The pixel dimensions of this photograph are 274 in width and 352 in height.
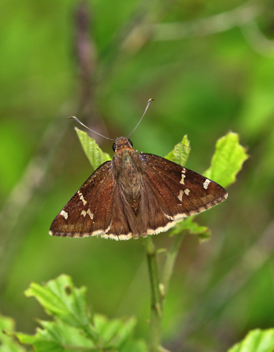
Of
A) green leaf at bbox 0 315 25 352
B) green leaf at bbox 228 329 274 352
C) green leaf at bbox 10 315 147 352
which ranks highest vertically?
green leaf at bbox 0 315 25 352

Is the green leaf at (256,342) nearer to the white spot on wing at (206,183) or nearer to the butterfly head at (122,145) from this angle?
the white spot on wing at (206,183)

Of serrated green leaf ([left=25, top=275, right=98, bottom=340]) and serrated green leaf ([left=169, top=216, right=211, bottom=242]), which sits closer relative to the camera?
serrated green leaf ([left=169, top=216, right=211, bottom=242])

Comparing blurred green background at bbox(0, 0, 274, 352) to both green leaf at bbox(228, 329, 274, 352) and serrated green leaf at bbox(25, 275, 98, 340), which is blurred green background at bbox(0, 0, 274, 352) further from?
serrated green leaf at bbox(25, 275, 98, 340)

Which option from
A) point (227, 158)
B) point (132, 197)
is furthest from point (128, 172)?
point (227, 158)

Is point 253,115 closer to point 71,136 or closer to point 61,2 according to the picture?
point 71,136

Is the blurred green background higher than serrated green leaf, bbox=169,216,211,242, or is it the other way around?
the blurred green background

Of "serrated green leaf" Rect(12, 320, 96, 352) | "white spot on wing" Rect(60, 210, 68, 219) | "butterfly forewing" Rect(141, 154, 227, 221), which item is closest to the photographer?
"serrated green leaf" Rect(12, 320, 96, 352)

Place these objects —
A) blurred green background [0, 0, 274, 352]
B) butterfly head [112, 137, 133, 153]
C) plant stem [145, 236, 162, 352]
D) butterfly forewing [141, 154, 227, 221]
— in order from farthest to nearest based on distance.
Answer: blurred green background [0, 0, 274, 352]
butterfly head [112, 137, 133, 153]
butterfly forewing [141, 154, 227, 221]
plant stem [145, 236, 162, 352]

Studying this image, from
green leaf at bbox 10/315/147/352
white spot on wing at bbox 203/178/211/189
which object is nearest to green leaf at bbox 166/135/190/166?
white spot on wing at bbox 203/178/211/189
